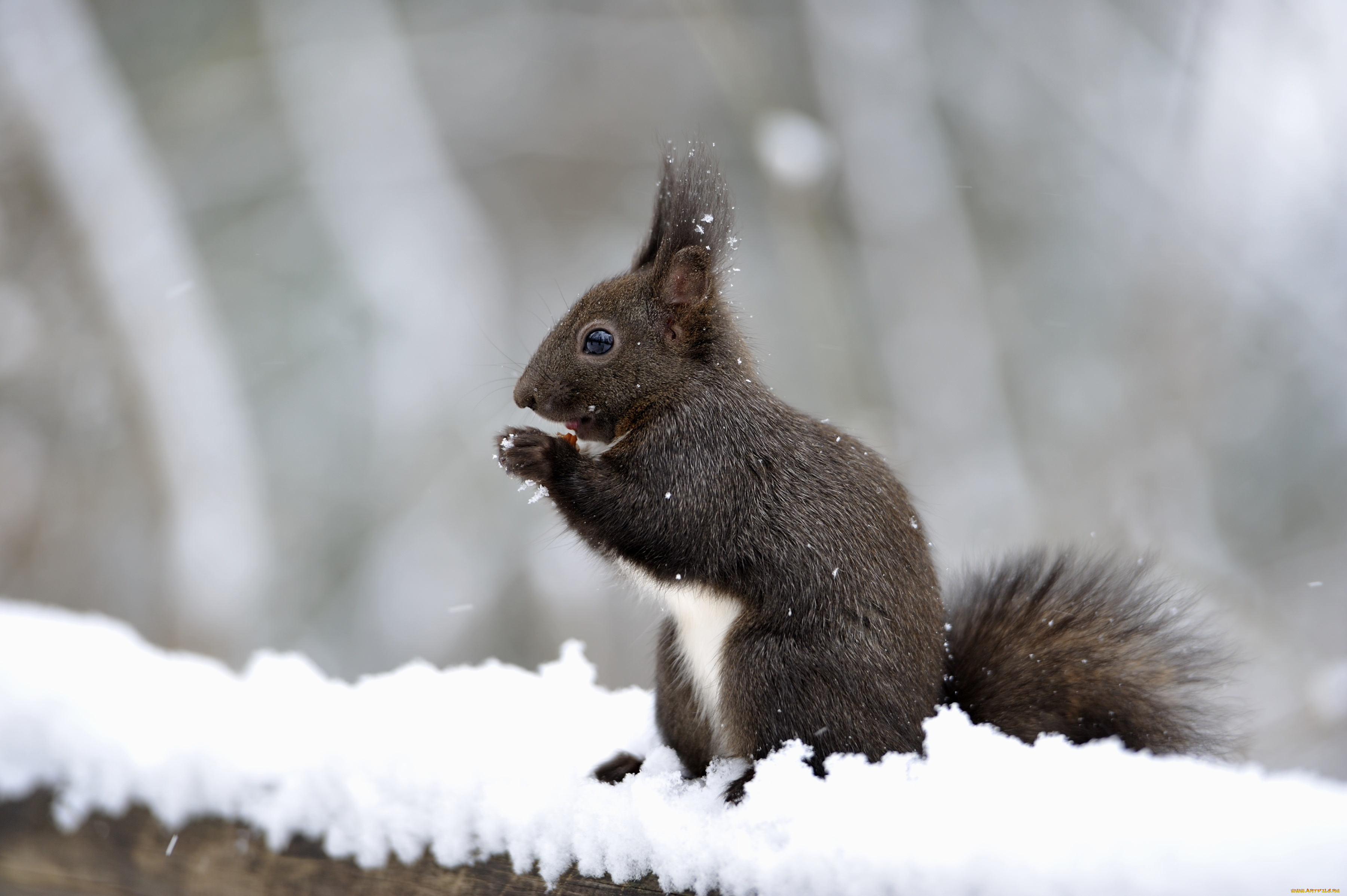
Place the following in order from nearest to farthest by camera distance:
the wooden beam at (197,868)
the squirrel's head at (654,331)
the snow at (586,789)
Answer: the snow at (586,789), the wooden beam at (197,868), the squirrel's head at (654,331)

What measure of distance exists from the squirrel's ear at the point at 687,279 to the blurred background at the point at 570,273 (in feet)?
7.32

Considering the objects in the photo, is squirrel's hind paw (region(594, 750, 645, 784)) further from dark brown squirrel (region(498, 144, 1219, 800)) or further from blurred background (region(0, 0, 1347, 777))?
blurred background (region(0, 0, 1347, 777))

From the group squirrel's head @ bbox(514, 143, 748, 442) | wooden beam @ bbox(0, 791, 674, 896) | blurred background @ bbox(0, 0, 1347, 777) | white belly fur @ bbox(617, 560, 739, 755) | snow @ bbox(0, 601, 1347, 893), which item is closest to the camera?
snow @ bbox(0, 601, 1347, 893)

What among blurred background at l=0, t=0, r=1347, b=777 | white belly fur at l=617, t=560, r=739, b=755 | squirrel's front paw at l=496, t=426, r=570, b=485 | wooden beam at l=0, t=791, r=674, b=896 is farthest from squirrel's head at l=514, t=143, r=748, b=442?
blurred background at l=0, t=0, r=1347, b=777

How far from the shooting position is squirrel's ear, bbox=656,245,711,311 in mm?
1179

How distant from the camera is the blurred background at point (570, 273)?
3.31 m

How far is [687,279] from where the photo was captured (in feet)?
3.88

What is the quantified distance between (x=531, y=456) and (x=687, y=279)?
309 mm

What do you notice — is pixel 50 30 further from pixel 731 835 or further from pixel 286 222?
pixel 731 835

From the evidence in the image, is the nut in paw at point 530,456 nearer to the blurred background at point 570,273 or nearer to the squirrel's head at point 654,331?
the squirrel's head at point 654,331

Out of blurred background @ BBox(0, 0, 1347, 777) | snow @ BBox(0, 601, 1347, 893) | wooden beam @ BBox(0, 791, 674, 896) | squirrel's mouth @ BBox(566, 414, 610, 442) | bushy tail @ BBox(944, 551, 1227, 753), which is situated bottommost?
wooden beam @ BBox(0, 791, 674, 896)

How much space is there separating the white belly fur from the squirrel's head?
0.70ft

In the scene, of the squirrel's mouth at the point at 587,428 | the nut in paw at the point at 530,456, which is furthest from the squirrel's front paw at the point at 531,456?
the squirrel's mouth at the point at 587,428

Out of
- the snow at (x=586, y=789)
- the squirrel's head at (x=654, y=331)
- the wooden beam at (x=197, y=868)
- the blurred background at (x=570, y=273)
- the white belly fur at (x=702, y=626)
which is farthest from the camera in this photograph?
the blurred background at (x=570, y=273)
